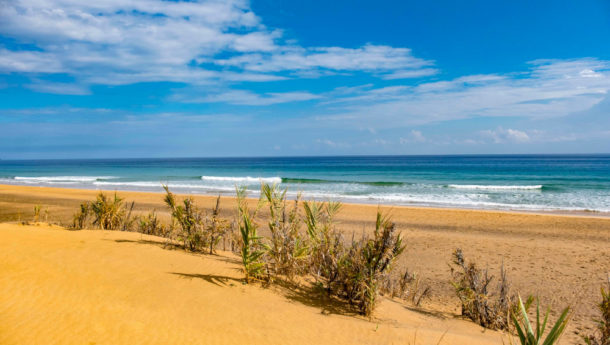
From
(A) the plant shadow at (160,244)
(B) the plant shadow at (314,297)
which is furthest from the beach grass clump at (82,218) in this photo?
(B) the plant shadow at (314,297)

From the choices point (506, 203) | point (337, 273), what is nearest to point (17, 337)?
point (337, 273)

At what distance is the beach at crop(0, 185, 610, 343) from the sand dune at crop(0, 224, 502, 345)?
24 centimetres

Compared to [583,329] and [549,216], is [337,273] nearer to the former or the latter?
[583,329]

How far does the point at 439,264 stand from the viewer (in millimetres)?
9422

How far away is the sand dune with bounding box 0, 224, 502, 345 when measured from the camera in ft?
11.9

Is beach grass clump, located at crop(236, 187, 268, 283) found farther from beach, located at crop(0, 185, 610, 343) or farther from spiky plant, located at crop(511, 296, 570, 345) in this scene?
spiky plant, located at crop(511, 296, 570, 345)

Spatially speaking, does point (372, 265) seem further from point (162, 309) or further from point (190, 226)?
point (190, 226)

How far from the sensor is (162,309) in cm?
414

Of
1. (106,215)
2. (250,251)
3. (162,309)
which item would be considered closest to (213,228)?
(250,251)

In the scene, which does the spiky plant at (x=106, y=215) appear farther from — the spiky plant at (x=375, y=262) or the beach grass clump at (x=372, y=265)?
the spiky plant at (x=375, y=262)

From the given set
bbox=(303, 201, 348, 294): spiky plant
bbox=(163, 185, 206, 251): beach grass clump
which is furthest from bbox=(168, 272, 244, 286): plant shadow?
bbox=(163, 185, 206, 251): beach grass clump

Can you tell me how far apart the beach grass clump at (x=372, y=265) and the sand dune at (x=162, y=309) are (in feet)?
0.97

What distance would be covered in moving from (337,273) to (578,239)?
11690 mm

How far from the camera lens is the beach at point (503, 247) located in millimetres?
6727
